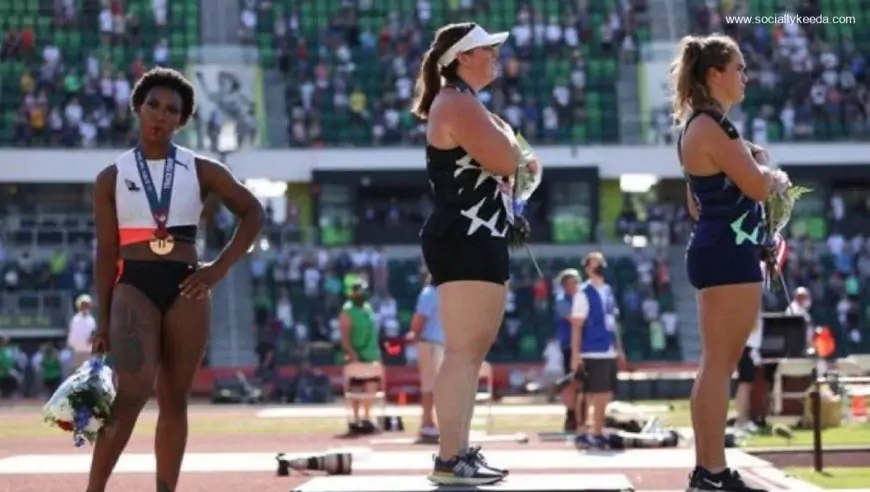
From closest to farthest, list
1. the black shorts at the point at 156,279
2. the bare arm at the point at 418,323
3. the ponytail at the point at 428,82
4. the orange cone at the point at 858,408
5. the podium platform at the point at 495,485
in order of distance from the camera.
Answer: the podium platform at the point at 495,485, the black shorts at the point at 156,279, the ponytail at the point at 428,82, the bare arm at the point at 418,323, the orange cone at the point at 858,408

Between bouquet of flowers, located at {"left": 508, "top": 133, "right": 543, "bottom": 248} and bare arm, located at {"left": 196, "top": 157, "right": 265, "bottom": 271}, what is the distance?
116 centimetres

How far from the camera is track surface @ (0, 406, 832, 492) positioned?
39.0 feet

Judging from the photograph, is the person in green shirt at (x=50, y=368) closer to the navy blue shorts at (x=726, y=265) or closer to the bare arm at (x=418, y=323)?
the bare arm at (x=418, y=323)

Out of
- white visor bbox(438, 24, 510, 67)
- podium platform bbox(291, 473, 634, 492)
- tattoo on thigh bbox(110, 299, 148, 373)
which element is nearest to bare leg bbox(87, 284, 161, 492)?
Answer: tattoo on thigh bbox(110, 299, 148, 373)

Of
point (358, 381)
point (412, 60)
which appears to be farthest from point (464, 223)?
point (412, 60)

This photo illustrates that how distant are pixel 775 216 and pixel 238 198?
96.9 inches

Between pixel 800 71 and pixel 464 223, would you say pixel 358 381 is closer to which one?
pixel 464 223

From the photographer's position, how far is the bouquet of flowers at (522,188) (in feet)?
29.2

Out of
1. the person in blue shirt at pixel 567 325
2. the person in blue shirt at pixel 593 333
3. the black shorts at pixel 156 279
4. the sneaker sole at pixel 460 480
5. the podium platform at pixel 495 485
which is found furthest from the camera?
the person in blue shirt at pixel 567 325

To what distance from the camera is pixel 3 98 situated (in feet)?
134

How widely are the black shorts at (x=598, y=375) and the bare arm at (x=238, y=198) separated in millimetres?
8790

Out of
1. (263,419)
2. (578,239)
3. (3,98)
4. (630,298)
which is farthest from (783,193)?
(3,98)

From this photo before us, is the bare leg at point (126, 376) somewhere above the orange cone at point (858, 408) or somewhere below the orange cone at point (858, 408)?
above

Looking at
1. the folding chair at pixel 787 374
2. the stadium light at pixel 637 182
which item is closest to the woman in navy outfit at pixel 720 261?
the folding chair at pixel 787 374
